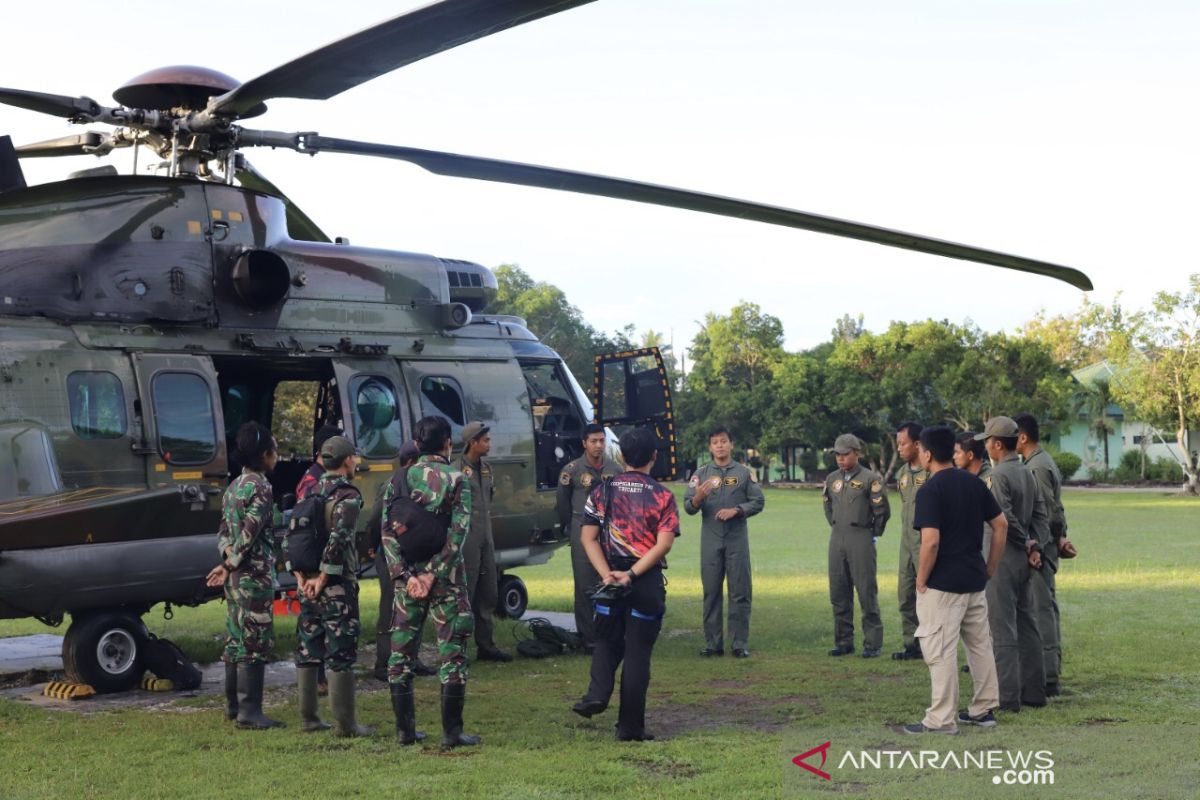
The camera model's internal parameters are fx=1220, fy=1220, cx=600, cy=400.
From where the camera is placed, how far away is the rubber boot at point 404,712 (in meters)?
6.98

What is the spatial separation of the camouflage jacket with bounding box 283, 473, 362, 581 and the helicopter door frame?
199 centimetres

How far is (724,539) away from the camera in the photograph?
35.0 ft

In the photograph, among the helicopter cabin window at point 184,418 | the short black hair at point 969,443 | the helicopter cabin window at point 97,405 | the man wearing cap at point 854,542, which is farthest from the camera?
the man wearing cap at point 854,542

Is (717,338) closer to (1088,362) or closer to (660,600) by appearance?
(1088,362)

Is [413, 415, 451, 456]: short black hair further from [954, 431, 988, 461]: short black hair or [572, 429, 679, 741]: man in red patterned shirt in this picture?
[954, 431, 988, 461]: short black hair

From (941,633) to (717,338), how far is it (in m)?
66.2

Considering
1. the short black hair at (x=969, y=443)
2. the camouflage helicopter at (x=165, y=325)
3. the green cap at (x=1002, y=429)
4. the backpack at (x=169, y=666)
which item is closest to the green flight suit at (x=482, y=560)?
the camouflage helicopter at (x=165, y=325)

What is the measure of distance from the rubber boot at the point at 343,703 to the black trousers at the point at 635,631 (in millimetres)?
1524

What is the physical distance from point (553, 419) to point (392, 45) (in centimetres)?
637

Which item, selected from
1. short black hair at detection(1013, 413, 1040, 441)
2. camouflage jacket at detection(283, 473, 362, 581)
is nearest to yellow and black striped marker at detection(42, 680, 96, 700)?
camouflage jacket at detection(283, 473, 362, 581)

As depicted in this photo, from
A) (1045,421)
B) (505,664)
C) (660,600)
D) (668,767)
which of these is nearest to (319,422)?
(505,664)

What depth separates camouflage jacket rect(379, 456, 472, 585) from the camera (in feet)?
22.8

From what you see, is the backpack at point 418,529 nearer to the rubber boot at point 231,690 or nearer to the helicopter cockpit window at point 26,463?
the rubber boot at point 231,690

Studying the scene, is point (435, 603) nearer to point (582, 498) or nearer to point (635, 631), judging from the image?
point (635, 631)
